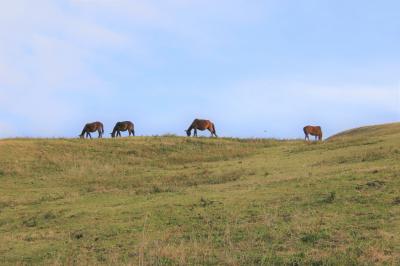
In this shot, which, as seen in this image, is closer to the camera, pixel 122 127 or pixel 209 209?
pixel 209 209

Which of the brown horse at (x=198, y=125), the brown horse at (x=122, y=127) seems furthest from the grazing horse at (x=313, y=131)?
the brown horse at (x=122, y=127)

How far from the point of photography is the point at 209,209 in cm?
1847

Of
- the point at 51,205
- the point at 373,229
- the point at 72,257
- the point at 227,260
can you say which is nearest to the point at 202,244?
the point at 227,260

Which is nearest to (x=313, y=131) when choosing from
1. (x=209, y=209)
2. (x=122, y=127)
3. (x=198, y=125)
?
(x=198, y=125)

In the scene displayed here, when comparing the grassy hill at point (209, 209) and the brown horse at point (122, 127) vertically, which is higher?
the brown horse at point (122, 127)

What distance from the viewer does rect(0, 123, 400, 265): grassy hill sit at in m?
13.8

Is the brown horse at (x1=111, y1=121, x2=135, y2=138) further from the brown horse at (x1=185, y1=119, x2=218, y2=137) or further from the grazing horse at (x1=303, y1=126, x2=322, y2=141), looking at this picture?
the grazing horse at (x1=303, y1=126, x2=322, y2=141)

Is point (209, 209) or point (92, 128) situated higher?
point (92, 128)

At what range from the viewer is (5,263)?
14789mm

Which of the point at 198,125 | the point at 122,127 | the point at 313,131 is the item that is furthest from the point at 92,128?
the point at 313,131

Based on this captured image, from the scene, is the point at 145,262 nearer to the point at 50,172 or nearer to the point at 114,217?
the point at 114,217

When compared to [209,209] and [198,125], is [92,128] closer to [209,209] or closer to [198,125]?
[198,125]

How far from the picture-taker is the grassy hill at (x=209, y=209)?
45.2 ft

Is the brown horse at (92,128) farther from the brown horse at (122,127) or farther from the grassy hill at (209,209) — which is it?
the grassy hill at (209,209)
